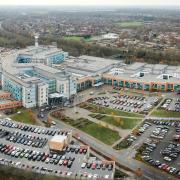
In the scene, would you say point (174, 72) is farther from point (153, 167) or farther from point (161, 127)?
point (153, 167)

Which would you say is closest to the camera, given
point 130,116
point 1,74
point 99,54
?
point 130,116

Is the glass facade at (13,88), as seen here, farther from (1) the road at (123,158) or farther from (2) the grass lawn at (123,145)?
(2) the grass lawn at (123,145)

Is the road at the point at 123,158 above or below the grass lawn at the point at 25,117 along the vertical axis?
below

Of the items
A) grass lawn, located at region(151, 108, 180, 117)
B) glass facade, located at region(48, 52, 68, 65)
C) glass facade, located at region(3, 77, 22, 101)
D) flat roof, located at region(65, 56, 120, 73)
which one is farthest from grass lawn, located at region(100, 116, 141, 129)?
glass facade, located at region(48, 52, 68, 65)

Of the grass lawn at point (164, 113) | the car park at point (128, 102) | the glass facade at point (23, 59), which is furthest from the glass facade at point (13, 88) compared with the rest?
the grass lawn at point (164, 113)

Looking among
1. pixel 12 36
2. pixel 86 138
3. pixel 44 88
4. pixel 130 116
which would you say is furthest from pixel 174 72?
pixel 12 36

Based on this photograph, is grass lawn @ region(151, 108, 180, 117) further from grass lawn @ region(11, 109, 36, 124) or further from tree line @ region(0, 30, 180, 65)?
tree line @ region(0, 30, 180, 65)
